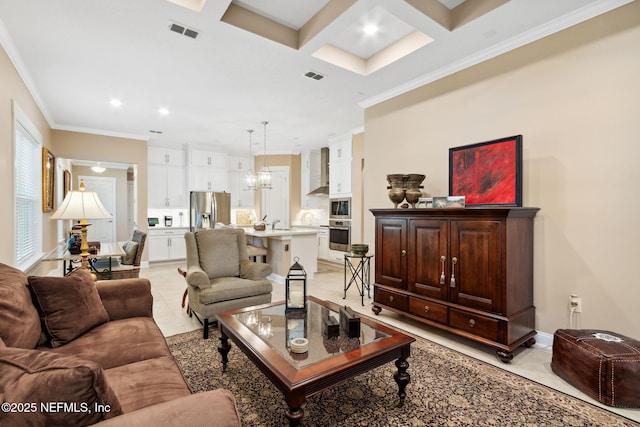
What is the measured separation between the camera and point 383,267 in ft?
11.6

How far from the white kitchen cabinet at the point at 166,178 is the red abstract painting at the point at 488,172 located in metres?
6.27

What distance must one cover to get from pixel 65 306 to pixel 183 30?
93.4 inches

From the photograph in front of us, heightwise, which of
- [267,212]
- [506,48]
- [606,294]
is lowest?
[606,294]

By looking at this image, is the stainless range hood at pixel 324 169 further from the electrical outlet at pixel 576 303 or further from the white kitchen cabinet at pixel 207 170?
the electrical outlet at pixel 576 303

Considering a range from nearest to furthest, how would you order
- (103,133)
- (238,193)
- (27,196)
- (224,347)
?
(224,347) < (27,196) < (103,133) < (238,193)

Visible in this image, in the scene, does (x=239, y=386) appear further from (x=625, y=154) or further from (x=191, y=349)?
(x=625, y=154)

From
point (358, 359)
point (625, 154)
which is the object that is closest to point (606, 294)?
point (625, 154)

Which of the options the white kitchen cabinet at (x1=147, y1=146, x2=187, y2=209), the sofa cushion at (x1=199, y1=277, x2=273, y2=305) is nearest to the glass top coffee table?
the sofa cushion at (x1=199, y1=277, x2=273, y2=305)

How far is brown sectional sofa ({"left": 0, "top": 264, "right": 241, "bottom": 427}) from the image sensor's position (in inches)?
30.7

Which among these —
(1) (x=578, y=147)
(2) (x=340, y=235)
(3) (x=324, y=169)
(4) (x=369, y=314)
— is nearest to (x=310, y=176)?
(3) (x=324, y=169)

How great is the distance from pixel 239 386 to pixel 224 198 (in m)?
6.09

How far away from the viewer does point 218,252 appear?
11.4 ft

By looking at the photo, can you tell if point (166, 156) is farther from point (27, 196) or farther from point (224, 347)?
point (224, 347)

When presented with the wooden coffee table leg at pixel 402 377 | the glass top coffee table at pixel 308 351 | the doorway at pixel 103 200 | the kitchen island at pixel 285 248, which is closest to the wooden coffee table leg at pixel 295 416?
the glass top coffee table at pixel 308 351
